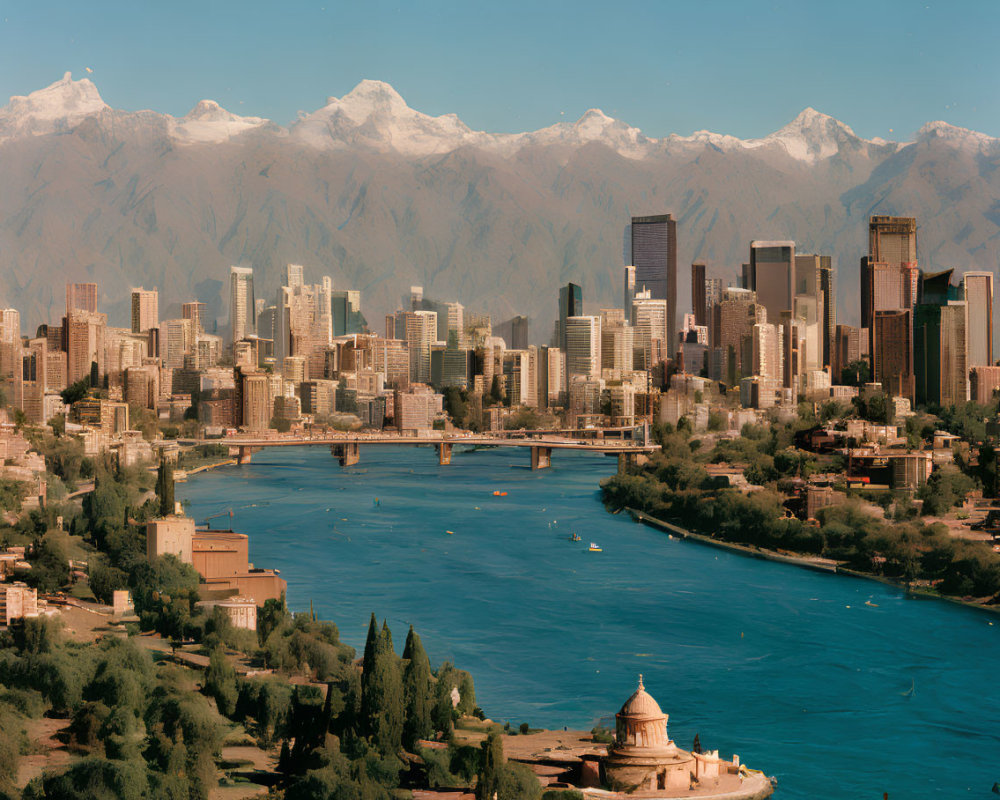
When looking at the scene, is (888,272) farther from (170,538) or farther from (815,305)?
(170,538)

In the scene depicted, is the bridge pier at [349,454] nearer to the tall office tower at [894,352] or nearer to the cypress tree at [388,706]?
the tall office tower at [894,352]

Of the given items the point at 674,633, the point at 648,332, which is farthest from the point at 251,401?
the point at 674,633

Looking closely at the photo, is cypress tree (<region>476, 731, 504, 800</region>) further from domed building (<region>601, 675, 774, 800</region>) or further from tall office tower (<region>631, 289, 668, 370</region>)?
tall office tower (<region>631, 289, 668, 370</region>)

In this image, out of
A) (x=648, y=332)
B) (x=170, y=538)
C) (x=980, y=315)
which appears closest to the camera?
(x=170, y=538)

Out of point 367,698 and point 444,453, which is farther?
point 444,453

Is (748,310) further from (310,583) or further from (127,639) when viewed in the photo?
(127,639)

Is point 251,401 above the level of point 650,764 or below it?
above

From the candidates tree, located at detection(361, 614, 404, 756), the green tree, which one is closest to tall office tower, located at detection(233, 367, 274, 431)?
the green tree

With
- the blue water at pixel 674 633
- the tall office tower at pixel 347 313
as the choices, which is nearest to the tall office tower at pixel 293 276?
the tall office tower at pixel 347 313
